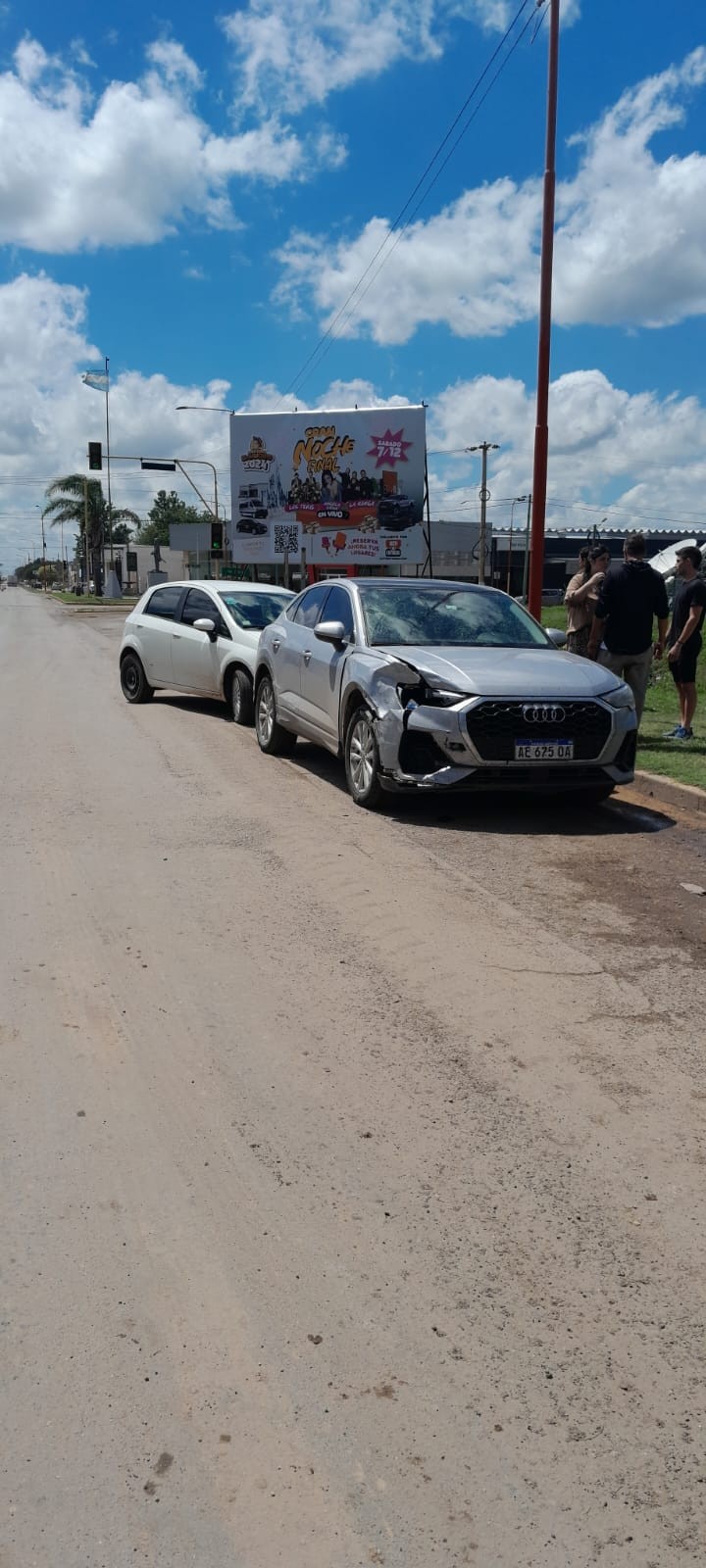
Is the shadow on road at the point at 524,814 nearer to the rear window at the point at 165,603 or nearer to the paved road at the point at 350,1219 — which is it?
the paved road at the point at 350,1219

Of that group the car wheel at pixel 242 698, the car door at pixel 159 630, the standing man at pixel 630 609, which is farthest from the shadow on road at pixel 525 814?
the car door at pixel 159 630

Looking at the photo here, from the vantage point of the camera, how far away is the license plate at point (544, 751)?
300 inches

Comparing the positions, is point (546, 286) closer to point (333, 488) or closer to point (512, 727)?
point (512, 727)

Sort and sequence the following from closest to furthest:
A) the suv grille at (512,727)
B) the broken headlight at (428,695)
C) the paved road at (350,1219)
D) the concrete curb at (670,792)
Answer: the paved road at (350,1219) → the suv grille at (512,727) → the broken headlight at (428,695) → the concrete curb at (670,792)

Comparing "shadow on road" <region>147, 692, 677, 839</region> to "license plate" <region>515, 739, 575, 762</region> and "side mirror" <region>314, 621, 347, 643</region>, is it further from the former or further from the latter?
"side mirror" <region>314, 621, 347, 643</region>

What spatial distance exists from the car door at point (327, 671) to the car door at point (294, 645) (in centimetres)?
9

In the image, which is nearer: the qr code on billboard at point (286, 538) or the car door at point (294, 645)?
the car door at point (294, 645)

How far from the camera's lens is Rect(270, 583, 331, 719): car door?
9.80 meters

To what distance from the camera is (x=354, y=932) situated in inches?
217

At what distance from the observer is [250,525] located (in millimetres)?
37125

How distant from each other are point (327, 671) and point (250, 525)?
29.2 meters

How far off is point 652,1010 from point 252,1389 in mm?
2511

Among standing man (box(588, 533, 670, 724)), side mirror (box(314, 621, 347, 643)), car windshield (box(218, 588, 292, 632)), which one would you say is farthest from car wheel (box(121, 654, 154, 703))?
standing man (box(588, 533, 670, 724))

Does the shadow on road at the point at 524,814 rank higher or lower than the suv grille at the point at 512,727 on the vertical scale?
lower
